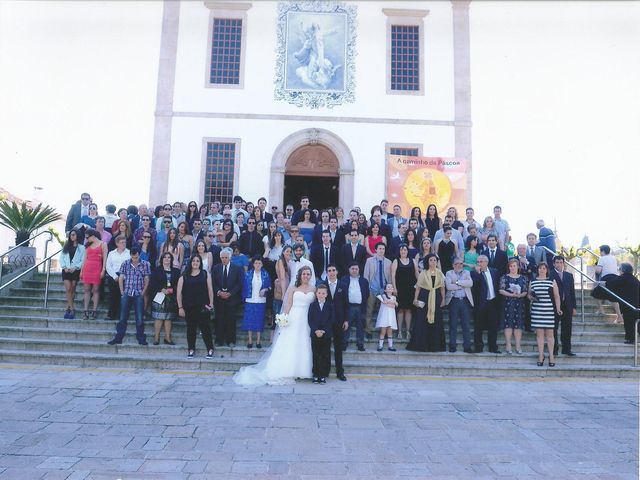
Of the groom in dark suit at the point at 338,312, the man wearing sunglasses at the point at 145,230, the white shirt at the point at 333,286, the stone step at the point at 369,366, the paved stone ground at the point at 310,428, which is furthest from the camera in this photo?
the man wearing sunglasses at the point at 145,230

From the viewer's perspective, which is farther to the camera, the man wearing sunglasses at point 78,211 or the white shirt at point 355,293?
the man wearing sunglasses at point 78,211

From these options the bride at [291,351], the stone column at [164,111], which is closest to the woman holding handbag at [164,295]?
the bride at [291,351]

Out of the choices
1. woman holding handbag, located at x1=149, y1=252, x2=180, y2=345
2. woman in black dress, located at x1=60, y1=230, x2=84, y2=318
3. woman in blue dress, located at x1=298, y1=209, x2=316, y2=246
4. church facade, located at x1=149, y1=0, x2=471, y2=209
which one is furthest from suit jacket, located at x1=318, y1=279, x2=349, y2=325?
church facade, located at x1=149, y1=0, x2=471, y2=209

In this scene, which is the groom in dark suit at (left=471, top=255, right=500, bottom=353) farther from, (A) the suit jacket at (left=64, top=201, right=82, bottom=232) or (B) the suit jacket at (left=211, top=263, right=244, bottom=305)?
(A) the suit jacket at (left=64, top=201, right=82, bottom=232)

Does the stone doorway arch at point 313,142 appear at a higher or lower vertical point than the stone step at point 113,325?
higher

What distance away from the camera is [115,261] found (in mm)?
8617

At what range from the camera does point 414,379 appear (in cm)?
727

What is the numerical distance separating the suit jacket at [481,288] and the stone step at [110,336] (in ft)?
2.95

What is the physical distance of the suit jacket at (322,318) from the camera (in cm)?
697

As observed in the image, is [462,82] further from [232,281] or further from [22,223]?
[22,223]

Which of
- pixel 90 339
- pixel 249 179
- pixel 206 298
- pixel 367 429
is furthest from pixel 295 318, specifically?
pixel 249 179

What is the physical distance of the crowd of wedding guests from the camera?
790cm

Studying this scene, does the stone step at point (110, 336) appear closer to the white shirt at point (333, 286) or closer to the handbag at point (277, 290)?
the handbag at point (277, 290)

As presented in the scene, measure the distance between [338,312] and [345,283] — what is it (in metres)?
0.71
